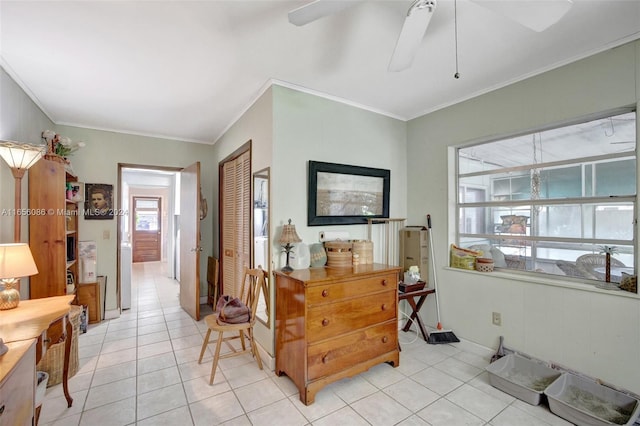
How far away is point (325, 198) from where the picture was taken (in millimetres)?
2773

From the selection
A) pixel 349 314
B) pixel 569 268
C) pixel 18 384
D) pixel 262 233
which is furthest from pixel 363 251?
pixel 18 384

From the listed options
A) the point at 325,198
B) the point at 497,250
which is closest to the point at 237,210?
the point at 325,198

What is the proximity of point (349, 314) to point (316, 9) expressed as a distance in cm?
199

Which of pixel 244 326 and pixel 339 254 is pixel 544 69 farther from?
pixel 244 326

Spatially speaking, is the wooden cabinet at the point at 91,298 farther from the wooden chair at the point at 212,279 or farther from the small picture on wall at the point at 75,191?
the wooden chair at the point at 212,279

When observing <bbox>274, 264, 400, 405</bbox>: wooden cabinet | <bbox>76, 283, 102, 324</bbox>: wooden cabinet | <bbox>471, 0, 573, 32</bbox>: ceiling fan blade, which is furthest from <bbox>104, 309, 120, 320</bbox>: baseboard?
<bbox>471, 0, 573, 32</bbox>: ceiling fan blade

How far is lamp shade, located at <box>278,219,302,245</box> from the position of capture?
236 cm

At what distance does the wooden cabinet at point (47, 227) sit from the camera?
244 cm

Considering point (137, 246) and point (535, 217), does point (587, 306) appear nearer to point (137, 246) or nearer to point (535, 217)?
point (535, 217)

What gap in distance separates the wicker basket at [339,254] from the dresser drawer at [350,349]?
59 cm

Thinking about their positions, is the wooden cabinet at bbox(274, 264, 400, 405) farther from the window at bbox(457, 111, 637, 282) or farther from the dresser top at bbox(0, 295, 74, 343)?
the dresser top at bbox(0, 295, 74, 343)

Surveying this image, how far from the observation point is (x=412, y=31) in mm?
1479

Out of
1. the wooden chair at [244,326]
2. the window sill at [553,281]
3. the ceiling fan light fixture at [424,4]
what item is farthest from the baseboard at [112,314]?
the ceiling fan light fixture at [424,4]

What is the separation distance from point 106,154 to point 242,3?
3347mm
